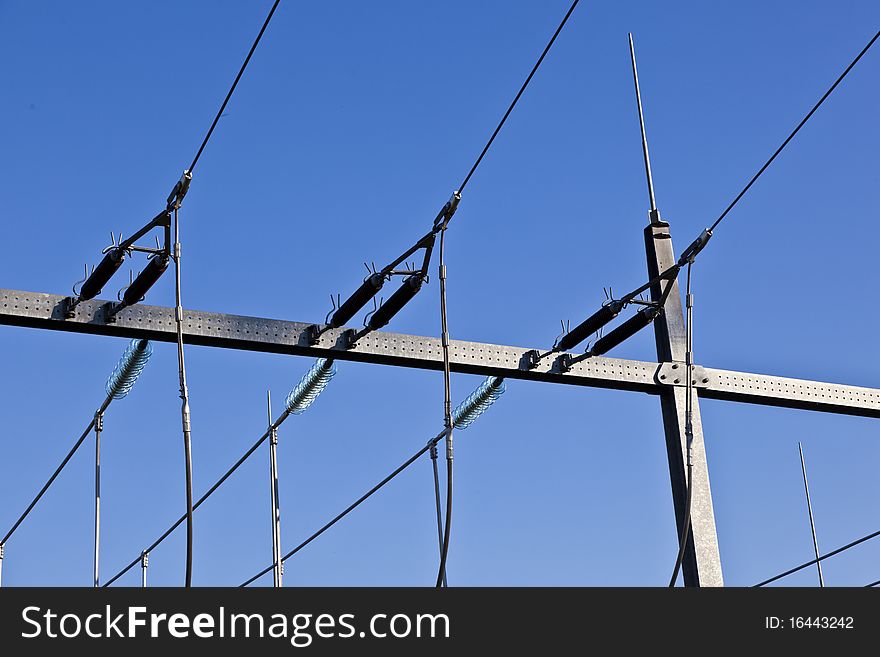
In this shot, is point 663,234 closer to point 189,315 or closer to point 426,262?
point 426,262

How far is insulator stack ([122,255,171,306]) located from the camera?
4.24m

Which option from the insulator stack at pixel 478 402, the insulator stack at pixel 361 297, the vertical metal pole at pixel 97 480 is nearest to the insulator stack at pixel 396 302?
the insulator stack at pixel 361 297

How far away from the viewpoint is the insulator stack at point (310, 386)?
16.7 ft

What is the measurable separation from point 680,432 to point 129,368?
2224 mm

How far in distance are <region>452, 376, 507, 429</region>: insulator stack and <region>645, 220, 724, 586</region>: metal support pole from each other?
71cm

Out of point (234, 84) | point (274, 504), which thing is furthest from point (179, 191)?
point (274, 504)

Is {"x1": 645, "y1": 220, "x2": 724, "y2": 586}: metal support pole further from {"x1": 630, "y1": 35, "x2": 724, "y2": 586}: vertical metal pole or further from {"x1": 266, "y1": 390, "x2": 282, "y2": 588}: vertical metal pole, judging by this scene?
{"x1": 266, "y1": 390, "x2": 282, "y2": 588}: vertical metal pole

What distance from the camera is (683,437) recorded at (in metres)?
4.95

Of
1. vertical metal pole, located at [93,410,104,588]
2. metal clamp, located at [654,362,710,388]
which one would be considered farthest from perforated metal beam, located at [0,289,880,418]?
vertical metal pole, located at [93,410,104,588]

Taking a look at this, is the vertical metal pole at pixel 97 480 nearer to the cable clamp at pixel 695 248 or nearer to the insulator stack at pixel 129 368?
the insulator stack at pixel 129 368

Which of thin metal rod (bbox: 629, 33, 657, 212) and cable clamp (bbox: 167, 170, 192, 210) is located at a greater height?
thin metal rod (bbox: 629, 33, 657, 212)

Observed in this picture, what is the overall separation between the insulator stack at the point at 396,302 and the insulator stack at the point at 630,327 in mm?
828

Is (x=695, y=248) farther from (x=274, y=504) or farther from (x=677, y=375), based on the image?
(x=274, y=504)
